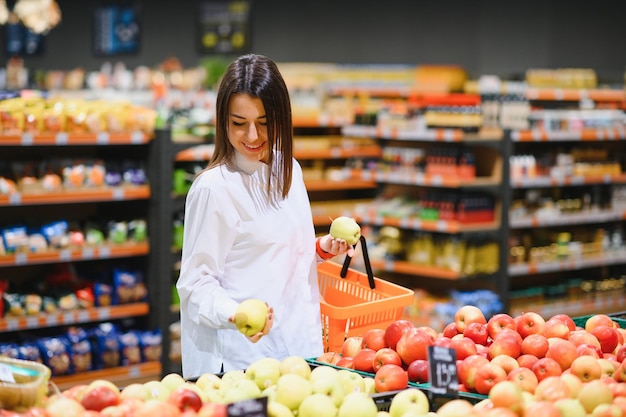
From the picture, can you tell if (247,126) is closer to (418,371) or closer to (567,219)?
(418,371)

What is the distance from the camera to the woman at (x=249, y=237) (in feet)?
9.40

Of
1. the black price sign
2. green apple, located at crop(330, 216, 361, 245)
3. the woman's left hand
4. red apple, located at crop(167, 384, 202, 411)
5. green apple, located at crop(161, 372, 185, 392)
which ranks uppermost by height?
green apple, located at crop(330, 216, 361, 245)

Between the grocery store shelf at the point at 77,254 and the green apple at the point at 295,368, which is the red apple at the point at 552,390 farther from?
the grocery store shelf at the point at 77,254

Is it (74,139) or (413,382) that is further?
→ (74,139)

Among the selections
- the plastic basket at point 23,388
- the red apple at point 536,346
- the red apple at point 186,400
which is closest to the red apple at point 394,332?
the red apple at point 536,346

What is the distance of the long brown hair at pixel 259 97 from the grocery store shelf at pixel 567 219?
484 centimetres

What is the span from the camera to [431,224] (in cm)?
704

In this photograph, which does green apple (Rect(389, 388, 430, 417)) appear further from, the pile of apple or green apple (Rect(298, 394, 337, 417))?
green apple (Rect(298, 394, 337, 417))

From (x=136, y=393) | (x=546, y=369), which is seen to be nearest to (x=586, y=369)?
(x=546, y=369)

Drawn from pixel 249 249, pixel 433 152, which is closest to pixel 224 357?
pixel 249 249

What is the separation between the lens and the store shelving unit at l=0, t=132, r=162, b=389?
5.56 meters

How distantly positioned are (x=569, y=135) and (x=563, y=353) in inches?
221

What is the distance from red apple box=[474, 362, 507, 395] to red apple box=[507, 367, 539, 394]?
29mm

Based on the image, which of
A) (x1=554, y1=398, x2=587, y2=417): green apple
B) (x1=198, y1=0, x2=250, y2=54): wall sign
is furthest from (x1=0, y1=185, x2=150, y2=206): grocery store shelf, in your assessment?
(x1=198, y1=0, x2=250, y2=54): wall sign
